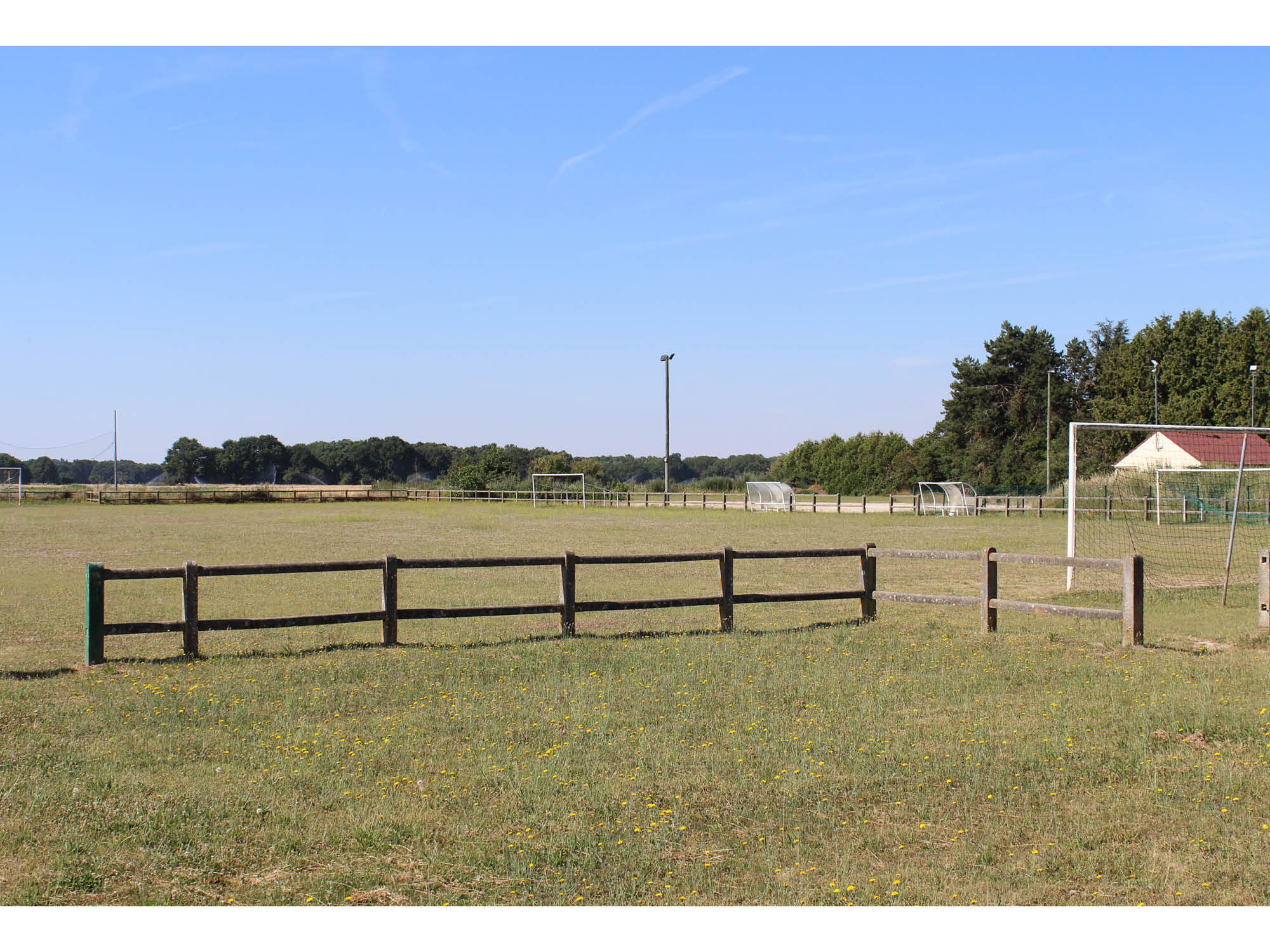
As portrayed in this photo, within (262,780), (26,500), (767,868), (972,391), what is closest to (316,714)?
(262,780)

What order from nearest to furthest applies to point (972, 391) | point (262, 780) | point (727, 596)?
point (262, 780), point (727, 596), point (972, 391)

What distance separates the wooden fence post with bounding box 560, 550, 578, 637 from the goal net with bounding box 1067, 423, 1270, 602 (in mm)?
9093

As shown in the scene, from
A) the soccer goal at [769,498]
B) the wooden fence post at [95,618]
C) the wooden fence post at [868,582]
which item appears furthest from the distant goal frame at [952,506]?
the wooden fence post at [95,618]

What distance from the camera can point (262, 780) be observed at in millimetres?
6441

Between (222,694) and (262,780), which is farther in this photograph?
(222,694)

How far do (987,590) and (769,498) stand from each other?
47459 mm

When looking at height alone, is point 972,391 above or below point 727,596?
above

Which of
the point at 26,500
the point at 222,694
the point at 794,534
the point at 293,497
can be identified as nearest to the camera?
the point at 222,694

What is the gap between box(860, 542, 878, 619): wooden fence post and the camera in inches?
506

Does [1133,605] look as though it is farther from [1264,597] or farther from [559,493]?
[559,493]

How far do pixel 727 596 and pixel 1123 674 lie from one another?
4.39 meters

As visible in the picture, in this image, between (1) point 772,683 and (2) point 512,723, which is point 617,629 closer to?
(1) point 772,683

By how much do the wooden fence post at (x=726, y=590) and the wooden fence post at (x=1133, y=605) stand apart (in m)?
4.28

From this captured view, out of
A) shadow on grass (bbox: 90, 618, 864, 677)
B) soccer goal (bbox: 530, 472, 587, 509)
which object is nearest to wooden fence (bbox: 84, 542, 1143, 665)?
shadow on grass (bbox: 90, 618, 864, 677)
